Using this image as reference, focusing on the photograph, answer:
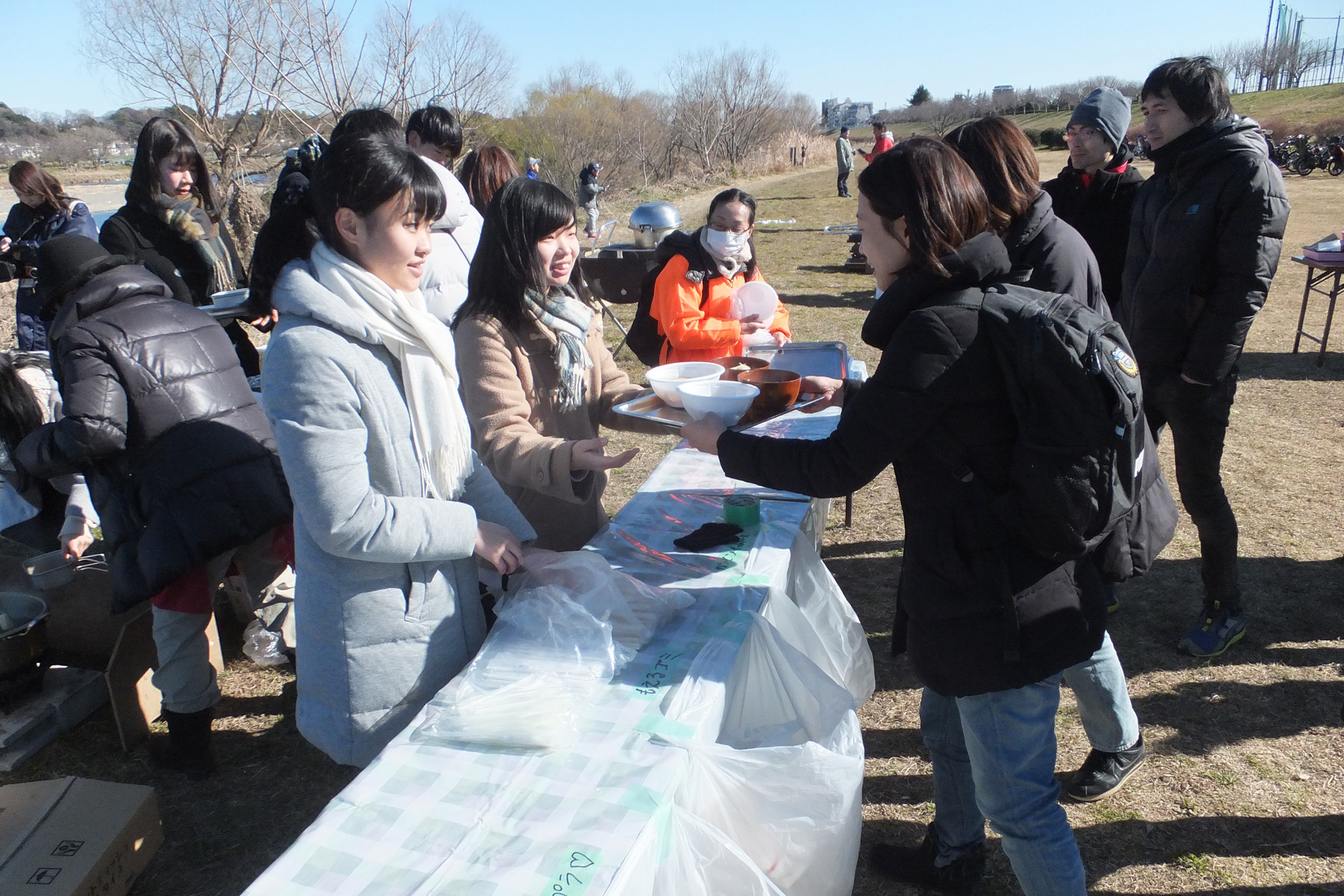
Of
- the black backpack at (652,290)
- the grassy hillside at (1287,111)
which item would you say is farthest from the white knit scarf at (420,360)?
the grassy hillside at (1287,111)

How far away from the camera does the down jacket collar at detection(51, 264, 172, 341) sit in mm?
2227

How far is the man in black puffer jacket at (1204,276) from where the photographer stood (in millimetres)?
2621

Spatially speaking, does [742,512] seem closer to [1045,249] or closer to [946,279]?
[946,279]

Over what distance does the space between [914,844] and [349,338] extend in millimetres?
1860

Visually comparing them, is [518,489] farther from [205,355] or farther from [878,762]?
[878,762]

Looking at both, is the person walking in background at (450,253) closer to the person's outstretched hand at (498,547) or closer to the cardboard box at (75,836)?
the person's outstretched hand at (498,547)

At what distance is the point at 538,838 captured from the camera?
1.10 m

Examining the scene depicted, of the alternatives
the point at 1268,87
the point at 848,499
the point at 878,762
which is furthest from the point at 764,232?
the point at 1268,87

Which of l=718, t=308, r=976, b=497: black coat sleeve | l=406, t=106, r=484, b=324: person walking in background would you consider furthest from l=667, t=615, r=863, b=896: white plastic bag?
l=406, t=106, r=484, b=324: person walking in background

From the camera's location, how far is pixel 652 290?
3416 mm

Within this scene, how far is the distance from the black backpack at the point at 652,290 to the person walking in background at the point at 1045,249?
1077 millimetres

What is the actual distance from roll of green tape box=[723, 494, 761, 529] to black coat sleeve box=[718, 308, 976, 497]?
0.52 m

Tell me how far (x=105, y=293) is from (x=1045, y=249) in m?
2.51

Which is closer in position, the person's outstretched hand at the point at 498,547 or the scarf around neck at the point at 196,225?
the person's outstretched hand at the point at 498,547
